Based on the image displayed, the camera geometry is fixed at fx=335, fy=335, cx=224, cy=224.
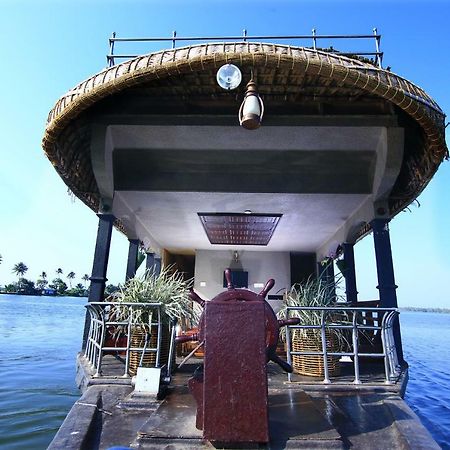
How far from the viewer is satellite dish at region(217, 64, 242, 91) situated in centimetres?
368

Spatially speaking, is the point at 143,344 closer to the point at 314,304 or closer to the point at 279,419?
the point at 279,419

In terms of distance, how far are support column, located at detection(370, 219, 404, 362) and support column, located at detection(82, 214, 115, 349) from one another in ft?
14.2

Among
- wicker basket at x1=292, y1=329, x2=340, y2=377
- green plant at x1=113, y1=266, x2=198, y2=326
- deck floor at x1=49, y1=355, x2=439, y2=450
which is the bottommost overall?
deck floor at x1=49, y1=355, x2=439, y2=450

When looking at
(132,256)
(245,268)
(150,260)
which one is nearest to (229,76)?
(132,256)

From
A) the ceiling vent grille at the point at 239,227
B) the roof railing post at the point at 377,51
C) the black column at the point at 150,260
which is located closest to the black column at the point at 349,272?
the ceiling vent grille at the point at 239,227

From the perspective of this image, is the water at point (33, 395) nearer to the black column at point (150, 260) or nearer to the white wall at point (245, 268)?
the black column at point (150, 260)

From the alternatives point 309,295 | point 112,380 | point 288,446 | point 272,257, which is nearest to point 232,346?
point 288,446

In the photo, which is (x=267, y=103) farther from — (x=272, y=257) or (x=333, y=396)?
(x=272, y=257)

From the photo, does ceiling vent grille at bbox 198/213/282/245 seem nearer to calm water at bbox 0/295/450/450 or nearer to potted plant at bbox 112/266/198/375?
potted plant at bbox 112/266/198/375

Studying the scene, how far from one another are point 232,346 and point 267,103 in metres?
3.71

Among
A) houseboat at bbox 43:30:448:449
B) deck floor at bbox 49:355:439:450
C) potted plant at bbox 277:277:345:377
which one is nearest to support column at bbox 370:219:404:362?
houseboat at bbox 43:30:448:449

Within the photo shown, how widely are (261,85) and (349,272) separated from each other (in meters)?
5.23

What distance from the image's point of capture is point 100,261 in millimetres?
→ 5391

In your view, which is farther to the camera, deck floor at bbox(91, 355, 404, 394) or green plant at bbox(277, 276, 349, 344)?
green plant at bbox(277, 276, 349, 344)
